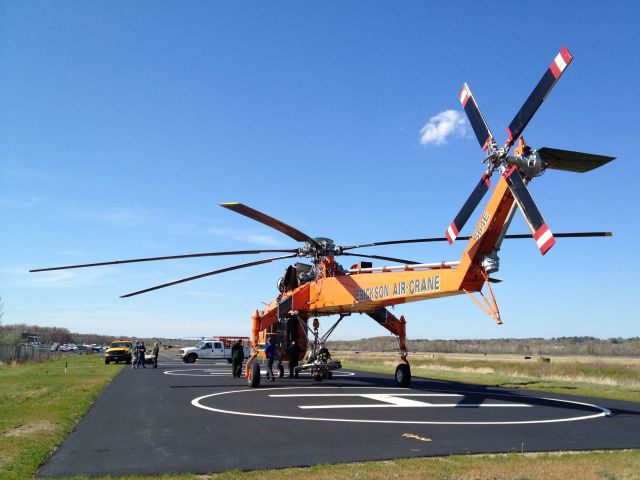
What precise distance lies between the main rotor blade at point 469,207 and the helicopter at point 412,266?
3 centimetres

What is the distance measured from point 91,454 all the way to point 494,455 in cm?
717

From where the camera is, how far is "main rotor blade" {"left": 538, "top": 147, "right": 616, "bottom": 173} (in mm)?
12156

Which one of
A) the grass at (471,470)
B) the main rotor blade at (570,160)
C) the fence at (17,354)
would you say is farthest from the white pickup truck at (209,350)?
the grass at (471,470)

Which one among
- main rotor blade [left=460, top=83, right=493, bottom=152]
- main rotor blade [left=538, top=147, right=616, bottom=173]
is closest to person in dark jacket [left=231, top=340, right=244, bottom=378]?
main rotor blade [left=460, top=83, right=493, bottom=152]

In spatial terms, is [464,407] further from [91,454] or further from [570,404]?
[91,454]

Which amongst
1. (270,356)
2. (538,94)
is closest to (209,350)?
(270,356)

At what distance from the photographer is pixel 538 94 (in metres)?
11.9

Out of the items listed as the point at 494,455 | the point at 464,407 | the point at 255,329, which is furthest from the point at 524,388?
the point at 494,455

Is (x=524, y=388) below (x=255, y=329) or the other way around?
below

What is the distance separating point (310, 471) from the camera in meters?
8.02

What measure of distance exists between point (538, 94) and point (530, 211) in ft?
8.78

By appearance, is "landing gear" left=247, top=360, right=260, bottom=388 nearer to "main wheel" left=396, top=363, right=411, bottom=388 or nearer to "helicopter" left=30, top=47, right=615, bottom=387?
"helicopter" left=30, top=47, right=615, bottom=387

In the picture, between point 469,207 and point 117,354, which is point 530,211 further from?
point 117,354

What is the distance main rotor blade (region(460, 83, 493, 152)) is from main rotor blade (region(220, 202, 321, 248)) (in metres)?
7.26
